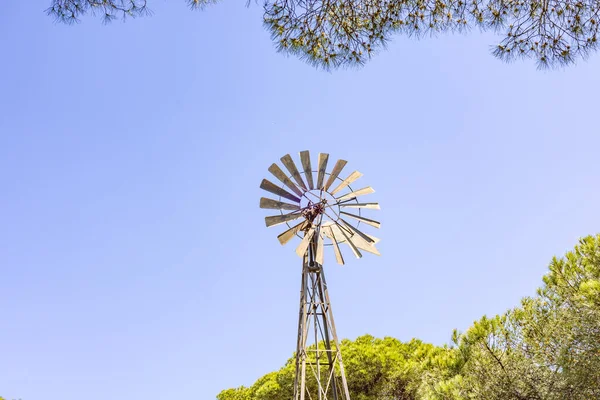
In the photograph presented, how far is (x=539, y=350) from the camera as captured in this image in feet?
26.1

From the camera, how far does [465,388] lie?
7754 mm

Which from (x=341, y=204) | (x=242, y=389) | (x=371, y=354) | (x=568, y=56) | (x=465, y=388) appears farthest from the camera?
(x=242, y=389)

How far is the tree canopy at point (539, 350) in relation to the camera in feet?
23.0

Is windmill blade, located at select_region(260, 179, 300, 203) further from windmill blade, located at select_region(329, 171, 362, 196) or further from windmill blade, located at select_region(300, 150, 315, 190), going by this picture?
windmill blade, located at select_region(329, 171, 362, 196)

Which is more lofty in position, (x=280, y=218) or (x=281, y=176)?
(x=281, y=176)

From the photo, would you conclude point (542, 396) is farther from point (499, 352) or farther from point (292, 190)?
point (292, 190)

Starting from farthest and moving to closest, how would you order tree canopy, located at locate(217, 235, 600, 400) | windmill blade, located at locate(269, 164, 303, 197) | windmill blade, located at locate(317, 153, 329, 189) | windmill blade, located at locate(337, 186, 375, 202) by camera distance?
1. windmill blade, located at locate(337, 186, 375, 202)
2. windmill blade, located at locate(317, 153, 329, 189)
3. windmill blade, located at locate(269, 164, 303, 197)
4. tree canopy, located at locate(217, 235, 600, 400)

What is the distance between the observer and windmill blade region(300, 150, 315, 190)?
26.8 feet

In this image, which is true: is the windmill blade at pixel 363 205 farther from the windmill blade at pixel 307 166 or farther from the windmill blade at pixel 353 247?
the windmill blade at pixel 307 166

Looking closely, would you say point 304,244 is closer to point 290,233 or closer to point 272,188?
point 290,233

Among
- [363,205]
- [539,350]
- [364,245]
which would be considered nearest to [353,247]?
[364,245]

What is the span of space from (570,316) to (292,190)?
4.87 metres

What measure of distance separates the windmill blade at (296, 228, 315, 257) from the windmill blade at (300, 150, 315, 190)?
82 cm

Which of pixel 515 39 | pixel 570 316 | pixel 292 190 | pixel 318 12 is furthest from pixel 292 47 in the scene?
pixel 570 316
